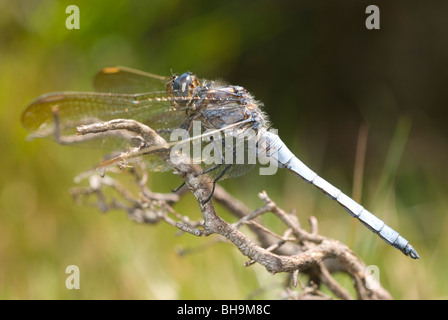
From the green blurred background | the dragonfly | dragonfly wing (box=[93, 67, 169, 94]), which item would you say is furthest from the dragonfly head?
the green blurred background

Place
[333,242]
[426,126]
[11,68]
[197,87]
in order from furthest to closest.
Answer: [426,126] < [11,68] < [197,87] < [333,242]

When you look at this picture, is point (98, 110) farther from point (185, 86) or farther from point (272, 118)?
point (272, 118)

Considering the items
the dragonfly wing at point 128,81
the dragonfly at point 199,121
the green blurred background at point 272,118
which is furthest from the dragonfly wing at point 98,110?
the green blurred background at point 272,118

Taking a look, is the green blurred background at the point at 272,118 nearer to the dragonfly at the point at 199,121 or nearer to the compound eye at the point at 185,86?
the dragonfly at the point at 199,121

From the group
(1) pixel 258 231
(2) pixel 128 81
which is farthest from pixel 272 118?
(1) pixel 258 231

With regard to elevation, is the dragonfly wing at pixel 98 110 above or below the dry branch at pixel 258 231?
above
